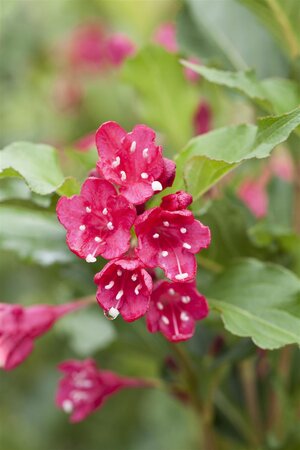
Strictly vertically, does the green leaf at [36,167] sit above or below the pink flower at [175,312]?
above

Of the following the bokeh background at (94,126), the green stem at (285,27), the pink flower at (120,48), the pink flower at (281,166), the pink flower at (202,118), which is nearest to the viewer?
the green stem at (285,27)

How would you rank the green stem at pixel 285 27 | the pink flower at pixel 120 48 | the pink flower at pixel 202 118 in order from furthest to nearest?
the pink flower at pixel 120 48, the pink flower at pixel 202 118, the green stem at pixel 285 27

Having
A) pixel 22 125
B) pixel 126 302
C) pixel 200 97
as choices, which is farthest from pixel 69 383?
pixel 22 125

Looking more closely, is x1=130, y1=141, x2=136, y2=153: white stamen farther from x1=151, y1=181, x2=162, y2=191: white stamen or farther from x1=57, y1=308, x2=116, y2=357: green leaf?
x1=57, y1=308, x2=116, y2=357: green leaf

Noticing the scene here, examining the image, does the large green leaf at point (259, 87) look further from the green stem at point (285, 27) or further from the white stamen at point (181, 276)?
the white stamen at point (181, 276)

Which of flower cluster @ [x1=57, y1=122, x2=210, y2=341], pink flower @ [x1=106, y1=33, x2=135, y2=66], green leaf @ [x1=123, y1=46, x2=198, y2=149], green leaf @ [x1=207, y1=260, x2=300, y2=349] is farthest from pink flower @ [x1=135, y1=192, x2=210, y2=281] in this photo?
pink flower @ [x1=106, y1=33, x2=135, y2=66]

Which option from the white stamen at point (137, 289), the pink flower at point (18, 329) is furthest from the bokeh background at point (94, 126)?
the white stamen at point (137, 289)
